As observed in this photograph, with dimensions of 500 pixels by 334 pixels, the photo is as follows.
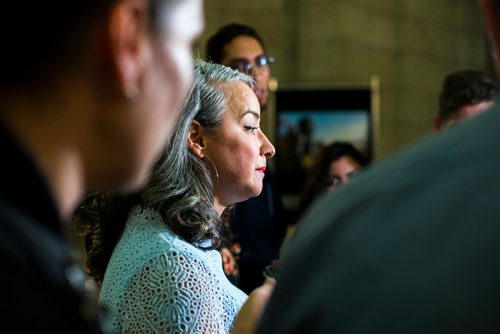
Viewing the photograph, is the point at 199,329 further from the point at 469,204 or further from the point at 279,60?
the point at 279,60

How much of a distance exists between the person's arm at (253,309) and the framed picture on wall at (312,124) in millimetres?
5815

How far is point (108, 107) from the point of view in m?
1.14

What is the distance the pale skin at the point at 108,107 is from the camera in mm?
1098

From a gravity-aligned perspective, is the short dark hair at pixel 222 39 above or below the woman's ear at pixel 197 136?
above

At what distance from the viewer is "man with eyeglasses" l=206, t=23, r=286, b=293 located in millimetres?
3955

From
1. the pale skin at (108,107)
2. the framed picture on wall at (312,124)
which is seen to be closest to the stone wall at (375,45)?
the framed picture on wall at (312,124)

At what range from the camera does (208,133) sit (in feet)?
9.93

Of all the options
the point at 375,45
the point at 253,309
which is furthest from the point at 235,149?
the point at 375,45

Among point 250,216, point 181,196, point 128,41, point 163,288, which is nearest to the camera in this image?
point 128,41

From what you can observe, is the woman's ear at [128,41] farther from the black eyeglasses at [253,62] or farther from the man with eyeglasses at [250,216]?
the black eyeglasses at [253,62]

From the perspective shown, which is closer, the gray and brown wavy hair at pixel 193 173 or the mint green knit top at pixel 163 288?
the mint green knit top at pixel 163 288

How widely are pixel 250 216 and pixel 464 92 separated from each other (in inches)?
48.8

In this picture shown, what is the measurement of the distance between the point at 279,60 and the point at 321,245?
8739 mm

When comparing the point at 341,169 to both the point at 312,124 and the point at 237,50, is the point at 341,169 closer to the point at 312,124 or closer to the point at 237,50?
the point at 237,50
